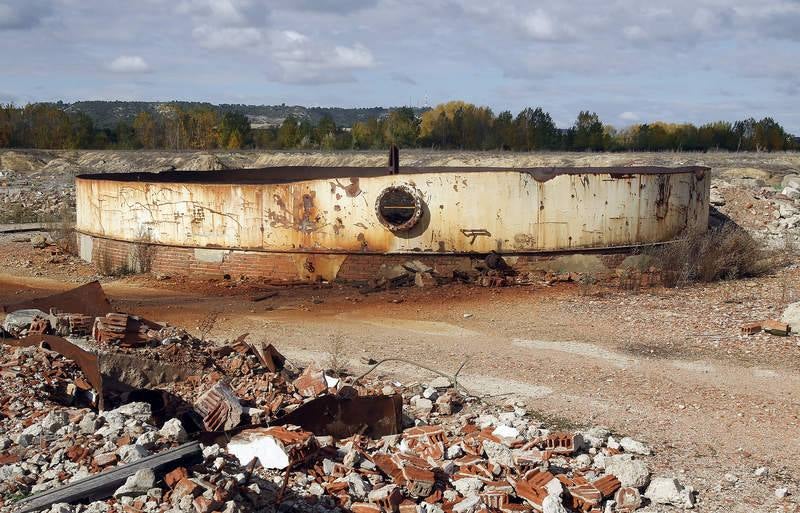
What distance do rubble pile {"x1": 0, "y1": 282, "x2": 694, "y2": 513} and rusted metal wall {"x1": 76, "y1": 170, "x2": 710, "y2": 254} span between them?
5.75 m

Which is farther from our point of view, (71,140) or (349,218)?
(71,140)

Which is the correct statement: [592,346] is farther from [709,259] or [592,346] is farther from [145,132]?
[145,132]

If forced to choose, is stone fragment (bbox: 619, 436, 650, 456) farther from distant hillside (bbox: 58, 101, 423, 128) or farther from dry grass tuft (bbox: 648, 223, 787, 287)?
distant hillside (bbox: 58, 101, 423, 128)

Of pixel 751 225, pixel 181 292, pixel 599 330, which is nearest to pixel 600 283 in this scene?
pixel 599 330

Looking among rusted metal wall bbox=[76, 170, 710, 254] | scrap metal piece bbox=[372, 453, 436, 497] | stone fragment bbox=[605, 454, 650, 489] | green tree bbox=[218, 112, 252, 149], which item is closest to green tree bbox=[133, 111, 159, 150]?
green tree bbox=[218, 112, 252, 149]

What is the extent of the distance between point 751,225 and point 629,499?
1517cm

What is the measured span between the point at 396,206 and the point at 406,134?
142 ft

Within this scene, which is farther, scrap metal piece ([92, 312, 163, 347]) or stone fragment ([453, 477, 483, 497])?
scrap metal piece ([92, 312, 163, 347])

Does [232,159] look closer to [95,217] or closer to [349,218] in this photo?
[95,217]

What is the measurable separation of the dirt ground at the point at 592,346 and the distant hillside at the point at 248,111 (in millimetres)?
104315

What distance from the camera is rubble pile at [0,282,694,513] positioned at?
5.16 m

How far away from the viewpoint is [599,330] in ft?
35.0

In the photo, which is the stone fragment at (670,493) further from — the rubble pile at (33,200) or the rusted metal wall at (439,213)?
the rubble pile at (33,200)

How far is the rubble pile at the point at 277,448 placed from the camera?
516cm
